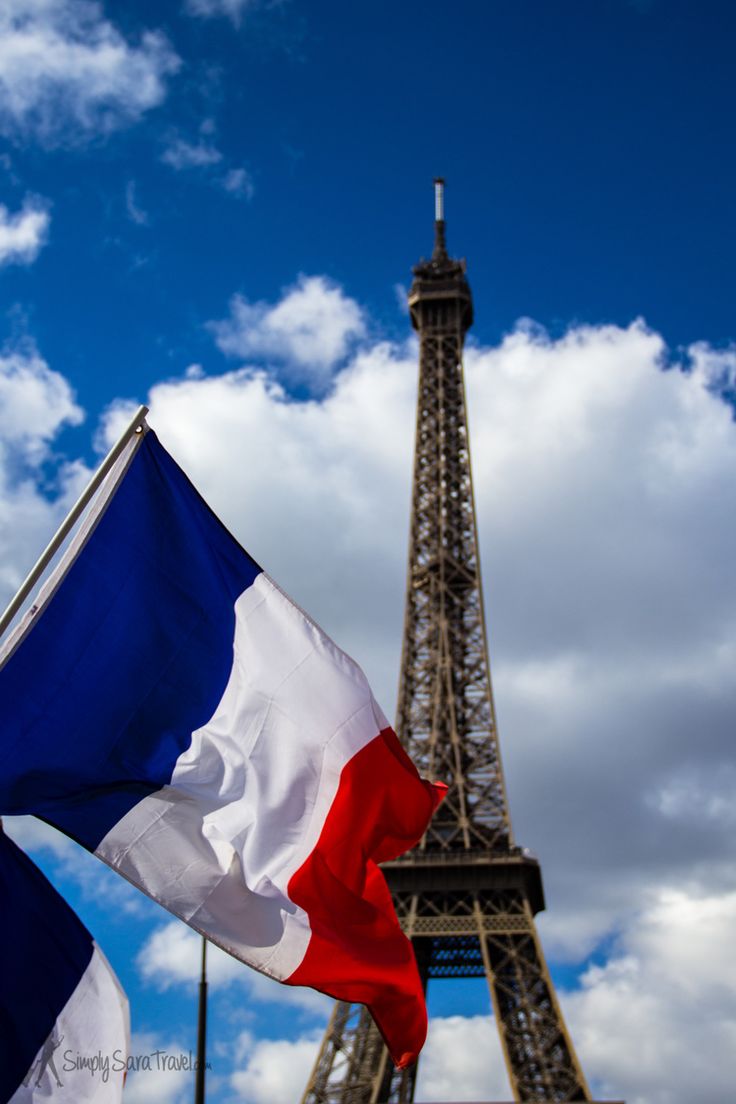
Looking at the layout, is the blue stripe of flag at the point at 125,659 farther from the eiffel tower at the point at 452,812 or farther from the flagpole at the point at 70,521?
the eiffel tower at the point at 452,812

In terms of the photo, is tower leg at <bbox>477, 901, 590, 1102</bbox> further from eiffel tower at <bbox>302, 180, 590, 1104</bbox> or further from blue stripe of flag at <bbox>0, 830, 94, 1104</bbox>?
blue stripe of flag at <bbox>0, 830, 94, 1104</bbox>

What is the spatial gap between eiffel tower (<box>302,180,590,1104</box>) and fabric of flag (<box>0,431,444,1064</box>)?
146 ft

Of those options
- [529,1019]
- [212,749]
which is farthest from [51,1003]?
[529,1019]

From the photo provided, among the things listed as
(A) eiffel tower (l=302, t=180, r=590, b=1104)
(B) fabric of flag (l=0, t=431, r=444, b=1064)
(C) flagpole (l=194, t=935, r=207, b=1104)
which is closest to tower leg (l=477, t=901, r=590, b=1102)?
(A) eiffel tower (l=302, t=180, r=590, b=1104)

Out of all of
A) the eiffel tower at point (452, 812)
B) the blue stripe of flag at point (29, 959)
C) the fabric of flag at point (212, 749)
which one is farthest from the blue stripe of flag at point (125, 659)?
the eiffel tower at point (452, 812)

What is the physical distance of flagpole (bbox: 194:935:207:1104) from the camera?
586 inches

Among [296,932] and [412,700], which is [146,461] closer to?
[296,932]

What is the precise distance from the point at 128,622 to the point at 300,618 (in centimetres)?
140

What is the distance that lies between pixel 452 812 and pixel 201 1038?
4705 cm

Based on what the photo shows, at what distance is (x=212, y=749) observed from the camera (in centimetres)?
993

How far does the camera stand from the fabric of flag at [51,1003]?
29.6ft

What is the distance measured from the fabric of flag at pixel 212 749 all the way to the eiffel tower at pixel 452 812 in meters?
44.6

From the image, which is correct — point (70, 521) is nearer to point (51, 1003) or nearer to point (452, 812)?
point (51, 1003)

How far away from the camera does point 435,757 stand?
209 ft
